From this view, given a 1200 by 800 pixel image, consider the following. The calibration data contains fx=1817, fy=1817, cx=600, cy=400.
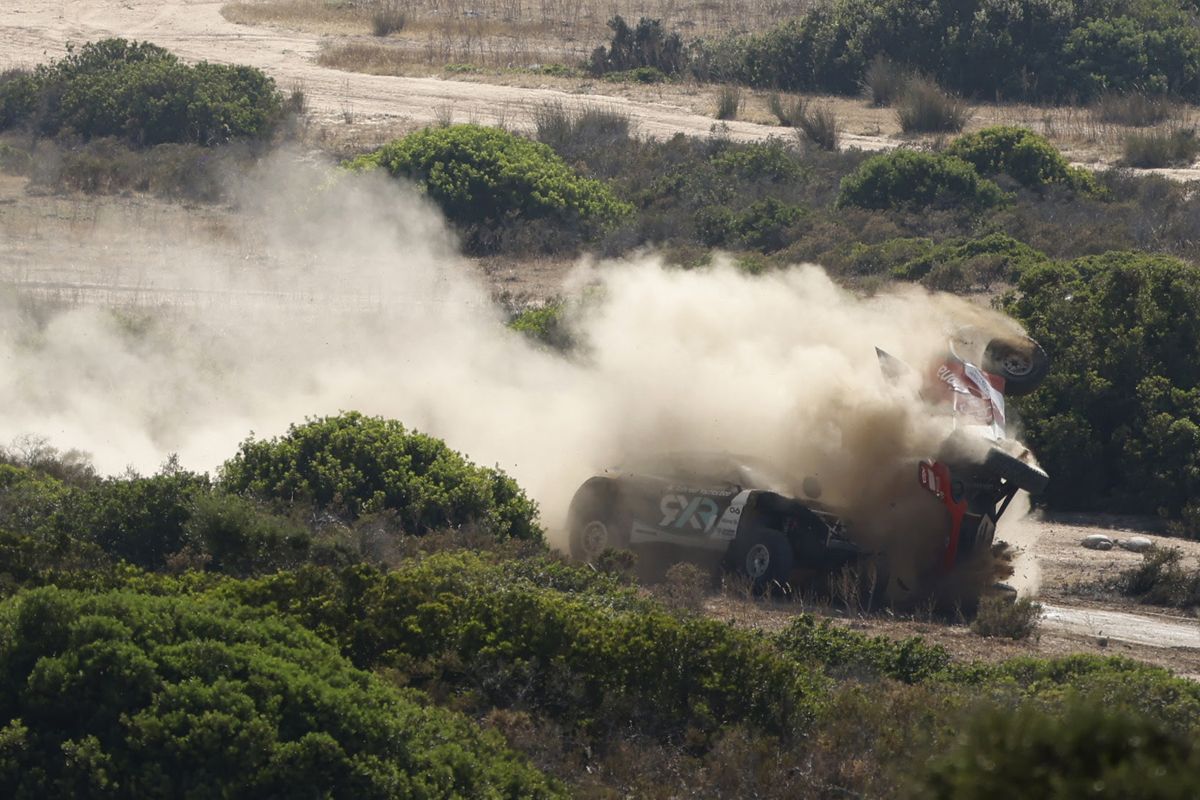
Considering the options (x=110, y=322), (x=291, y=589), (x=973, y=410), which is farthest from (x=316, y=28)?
(x=291, y=589)

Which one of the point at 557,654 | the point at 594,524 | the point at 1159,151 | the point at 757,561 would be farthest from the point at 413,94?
the point at 557,654

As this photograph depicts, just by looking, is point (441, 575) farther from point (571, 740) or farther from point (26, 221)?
point (26, 221)

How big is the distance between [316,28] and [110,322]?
99.5 feet

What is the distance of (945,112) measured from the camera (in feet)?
141

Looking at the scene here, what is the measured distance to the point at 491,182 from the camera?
34188 millimetres

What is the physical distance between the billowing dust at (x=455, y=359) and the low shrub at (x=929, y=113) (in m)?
14.1

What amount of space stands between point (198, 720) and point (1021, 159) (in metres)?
30.5

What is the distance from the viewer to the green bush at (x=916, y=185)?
116ft

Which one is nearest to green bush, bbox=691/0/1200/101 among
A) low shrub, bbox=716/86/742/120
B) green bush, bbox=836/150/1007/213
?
low shrub, bbox=716/86/742/120

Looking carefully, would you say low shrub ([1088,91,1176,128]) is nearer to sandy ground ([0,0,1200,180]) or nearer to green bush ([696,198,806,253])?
sandy ground ([0,0,1200,180])

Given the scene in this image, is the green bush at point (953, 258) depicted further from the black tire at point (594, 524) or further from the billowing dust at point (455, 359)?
the black tire at point (594, 524)

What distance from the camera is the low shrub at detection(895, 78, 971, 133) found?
4303cm

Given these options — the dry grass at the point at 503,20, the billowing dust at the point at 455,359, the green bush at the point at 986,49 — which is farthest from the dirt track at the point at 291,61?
the billowing dust at the point at 455,359

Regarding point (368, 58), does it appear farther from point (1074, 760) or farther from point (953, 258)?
point (1074, 760)
